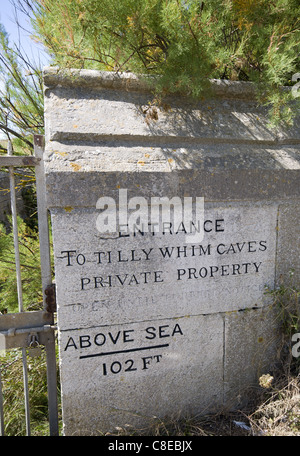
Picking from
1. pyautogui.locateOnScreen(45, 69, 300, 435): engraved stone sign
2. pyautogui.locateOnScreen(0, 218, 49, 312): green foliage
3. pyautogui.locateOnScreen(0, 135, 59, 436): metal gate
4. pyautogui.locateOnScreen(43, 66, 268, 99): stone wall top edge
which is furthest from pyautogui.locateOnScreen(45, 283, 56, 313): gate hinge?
pyautogui.locateOnScreen(43, 66, 268, 99): stone wall top edge

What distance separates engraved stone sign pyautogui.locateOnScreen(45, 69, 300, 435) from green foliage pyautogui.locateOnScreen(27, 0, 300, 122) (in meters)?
0.18

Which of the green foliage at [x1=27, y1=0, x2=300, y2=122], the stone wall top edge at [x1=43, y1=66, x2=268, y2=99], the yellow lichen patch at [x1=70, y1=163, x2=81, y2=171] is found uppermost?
the green foliage at [x1=27, y1=0, x2=300, y2=122]

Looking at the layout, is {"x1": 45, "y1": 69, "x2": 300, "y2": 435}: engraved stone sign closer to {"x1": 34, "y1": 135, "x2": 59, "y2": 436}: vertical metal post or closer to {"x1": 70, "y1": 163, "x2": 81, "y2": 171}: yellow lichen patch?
{"x1": 70, "y1": 163, "x2": 81, "y2": 171}: yellow lichen patch

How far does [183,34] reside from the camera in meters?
1.91

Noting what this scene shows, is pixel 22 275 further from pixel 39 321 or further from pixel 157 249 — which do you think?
pixel 157 249

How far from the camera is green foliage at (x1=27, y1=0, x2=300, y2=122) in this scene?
1.89 m

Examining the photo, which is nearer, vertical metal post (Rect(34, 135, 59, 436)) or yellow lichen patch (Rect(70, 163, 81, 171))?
yellow lichen patch (Rect(70, 163, 81, 171))

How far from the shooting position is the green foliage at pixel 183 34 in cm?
189

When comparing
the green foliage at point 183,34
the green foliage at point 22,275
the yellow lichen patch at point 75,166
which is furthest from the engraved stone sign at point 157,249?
the green foliage at point 22,275

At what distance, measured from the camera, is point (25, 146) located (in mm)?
3445

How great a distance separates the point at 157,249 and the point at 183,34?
1316 millimetres

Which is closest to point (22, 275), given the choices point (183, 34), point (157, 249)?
point (157, 249)

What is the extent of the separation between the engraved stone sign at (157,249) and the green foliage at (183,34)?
18 cm
